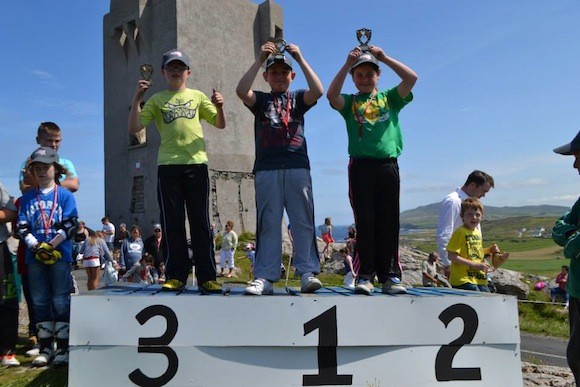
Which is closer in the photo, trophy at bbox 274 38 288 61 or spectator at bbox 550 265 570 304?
trophy at bbox 274 38 288 61

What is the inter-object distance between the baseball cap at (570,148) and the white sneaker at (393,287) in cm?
152

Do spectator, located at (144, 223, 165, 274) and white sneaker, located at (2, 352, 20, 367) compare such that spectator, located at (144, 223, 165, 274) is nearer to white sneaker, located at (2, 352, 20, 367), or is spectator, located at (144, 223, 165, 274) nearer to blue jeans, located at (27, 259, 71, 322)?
white sneaker, located at (2, 352, 20, 367)

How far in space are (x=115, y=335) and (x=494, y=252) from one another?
3.76 m

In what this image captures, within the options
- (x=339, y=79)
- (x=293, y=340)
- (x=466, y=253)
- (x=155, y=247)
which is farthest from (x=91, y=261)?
(x=293, y=340)

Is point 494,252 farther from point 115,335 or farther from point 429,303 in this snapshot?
point 115,335

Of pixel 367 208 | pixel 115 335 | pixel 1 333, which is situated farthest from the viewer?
pixel 1 333

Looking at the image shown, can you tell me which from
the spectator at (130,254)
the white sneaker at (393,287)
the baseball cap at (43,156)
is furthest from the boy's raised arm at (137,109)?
the spectator at (130,254)

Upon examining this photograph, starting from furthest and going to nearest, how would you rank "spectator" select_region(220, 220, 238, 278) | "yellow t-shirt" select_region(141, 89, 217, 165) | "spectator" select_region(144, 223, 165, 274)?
"spectator" select_region(220, 220, 238, 278) < "spectator" select_region(144, 223, 165, 274) < "yellow t-shirt" select_region(141, 89, 217, 165)

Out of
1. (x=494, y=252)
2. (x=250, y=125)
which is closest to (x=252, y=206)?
(x=250, y=125)

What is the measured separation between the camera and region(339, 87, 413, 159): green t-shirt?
175 inches

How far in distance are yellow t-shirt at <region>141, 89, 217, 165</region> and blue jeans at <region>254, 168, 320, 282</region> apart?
652mm

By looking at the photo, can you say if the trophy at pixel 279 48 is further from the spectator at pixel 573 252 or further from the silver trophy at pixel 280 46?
the spectator at pixel 573 252

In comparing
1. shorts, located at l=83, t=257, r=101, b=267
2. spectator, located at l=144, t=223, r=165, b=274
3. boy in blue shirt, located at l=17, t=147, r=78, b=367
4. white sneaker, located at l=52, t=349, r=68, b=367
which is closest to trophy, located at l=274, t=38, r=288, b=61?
boy in blue shirt, located at l=17, t=147, r=78, b=367

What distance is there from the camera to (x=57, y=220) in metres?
4.53
